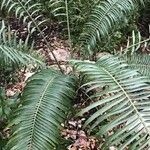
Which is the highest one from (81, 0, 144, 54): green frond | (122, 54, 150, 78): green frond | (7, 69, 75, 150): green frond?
(81, 0, 144, 54): green frond

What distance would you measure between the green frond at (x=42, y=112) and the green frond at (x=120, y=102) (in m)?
0.23

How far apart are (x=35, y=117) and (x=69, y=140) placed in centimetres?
103

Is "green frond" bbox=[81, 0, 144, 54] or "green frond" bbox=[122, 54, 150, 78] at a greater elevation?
"green frond" bbox=[81, 0, 144, 54]

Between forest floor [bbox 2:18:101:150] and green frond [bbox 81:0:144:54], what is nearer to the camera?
forest floor [bbox 2:18:101:150]

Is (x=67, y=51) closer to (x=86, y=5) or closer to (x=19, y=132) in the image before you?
(x=86, y=5)

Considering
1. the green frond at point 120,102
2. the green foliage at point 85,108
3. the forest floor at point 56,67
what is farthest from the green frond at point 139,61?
the forest floor at point 56,67

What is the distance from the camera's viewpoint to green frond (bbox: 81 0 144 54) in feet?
12.6

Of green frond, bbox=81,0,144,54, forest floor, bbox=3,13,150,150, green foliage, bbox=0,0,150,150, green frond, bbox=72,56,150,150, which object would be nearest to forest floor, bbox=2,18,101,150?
forest floor, bbox=3,13,150,150

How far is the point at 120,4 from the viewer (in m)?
3.86

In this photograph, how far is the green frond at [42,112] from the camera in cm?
253

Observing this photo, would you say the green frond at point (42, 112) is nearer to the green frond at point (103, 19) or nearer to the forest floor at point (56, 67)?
the forest floor at point (56, 67)

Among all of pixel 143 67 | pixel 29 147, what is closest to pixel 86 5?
pixel 143 67

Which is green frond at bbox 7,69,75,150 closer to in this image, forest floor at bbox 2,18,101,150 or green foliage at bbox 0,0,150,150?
green foliage at bbox 0,0,150,150

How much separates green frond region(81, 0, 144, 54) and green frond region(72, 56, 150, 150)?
0.83 m
